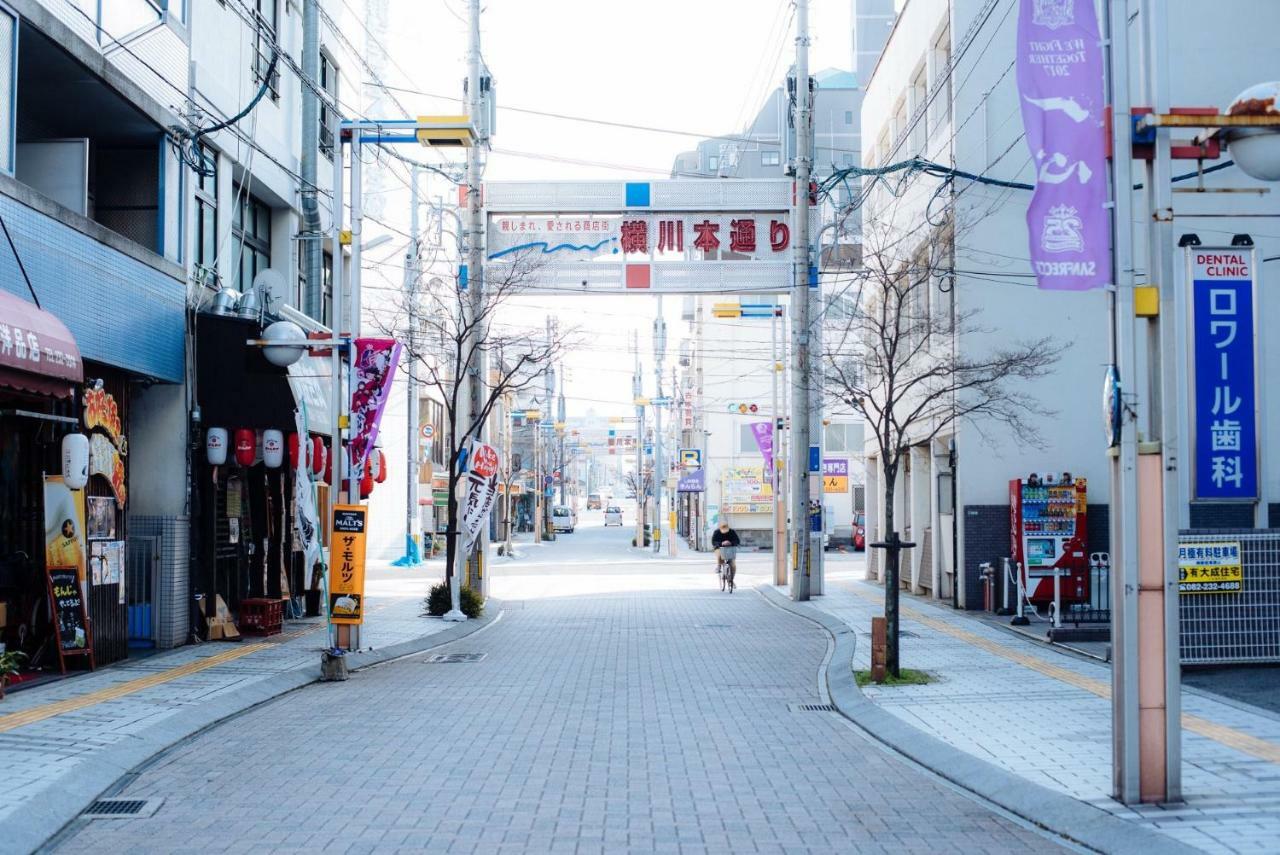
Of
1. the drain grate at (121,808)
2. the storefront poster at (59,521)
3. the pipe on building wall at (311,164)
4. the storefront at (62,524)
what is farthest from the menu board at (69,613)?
the pipe on building wall at (311,164)

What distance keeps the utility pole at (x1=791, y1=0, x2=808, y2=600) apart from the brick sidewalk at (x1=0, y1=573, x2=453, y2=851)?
1062 centimetres

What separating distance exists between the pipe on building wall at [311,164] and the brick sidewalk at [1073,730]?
12.0m

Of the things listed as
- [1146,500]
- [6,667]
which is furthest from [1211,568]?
[6,667]

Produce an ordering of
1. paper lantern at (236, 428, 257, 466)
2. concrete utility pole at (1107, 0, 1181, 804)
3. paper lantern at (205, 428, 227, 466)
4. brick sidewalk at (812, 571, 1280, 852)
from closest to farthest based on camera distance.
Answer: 1. brick sidewalk at (812, 571, 1280, 852)
2. concrete utility pole at (1107, 0, 1181, 804)
3. paper lantern at (205, 428, 227, 466)
4. paper lantern at (236, 428, 257, 466)

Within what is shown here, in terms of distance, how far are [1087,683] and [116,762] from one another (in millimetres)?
9365

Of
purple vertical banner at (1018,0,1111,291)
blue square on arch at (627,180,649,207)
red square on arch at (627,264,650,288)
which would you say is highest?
blue square on arch at (627,180,649,207)

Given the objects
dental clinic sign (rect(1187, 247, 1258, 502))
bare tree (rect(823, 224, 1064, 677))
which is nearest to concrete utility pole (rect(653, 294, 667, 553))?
bare tree (rect(823, 224, 1064, 677))

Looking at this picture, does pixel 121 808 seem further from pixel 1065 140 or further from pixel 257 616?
pixel 257 616

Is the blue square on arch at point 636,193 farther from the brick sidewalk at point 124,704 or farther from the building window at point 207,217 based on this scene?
the brick sidewalk at point 124,704

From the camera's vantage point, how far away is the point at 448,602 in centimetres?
2281

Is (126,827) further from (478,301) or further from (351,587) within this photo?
(478,301)

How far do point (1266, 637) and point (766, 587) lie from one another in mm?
18630

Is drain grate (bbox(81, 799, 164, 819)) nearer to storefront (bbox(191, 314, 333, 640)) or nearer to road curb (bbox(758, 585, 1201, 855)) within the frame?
road curb (bbox(758, 585, 1201, 855))

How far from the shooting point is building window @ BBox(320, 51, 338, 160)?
24688 mm
